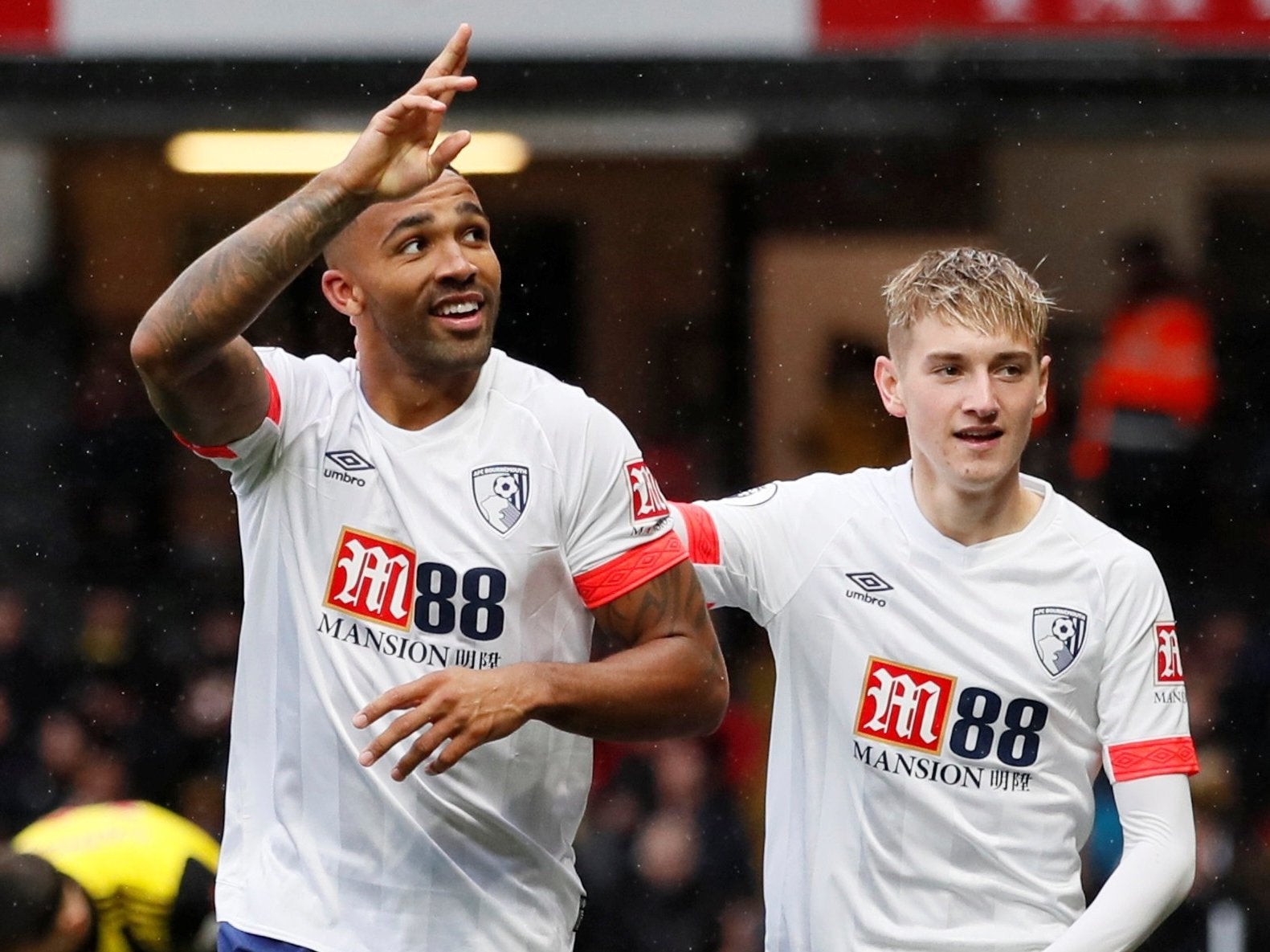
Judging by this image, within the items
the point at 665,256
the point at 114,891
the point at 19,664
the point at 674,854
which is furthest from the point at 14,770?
the point at 665,256

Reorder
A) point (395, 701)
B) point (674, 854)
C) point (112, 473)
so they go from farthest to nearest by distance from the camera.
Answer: point (112, 473)
point (674, 854)
point (395, 701)

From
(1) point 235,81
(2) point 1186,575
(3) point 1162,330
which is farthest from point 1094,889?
(1) point 235,81

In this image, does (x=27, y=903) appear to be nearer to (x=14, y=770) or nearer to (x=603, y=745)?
(x=603, y=745)

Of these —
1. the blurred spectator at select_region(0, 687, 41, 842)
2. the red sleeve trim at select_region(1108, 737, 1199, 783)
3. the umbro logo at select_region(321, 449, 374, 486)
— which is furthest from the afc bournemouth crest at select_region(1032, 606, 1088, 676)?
the blurred spectator at select_region(0, 687, 41, 842)

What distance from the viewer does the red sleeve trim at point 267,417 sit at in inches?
125

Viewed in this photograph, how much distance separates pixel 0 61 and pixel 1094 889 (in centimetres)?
449

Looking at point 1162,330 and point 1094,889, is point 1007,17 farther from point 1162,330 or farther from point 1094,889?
point 1094,889

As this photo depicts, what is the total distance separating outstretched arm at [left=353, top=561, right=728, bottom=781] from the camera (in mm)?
2814

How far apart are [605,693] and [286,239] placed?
822 mm

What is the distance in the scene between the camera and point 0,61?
6617 millimetres

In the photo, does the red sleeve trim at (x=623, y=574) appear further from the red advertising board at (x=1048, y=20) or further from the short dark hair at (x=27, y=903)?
the red advertising board at (x=1048, y=20)

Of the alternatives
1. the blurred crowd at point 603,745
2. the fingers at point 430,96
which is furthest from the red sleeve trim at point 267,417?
the blurred crowd at point 603,745

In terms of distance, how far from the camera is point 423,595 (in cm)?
315

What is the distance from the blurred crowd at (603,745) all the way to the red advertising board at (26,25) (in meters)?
0.87
